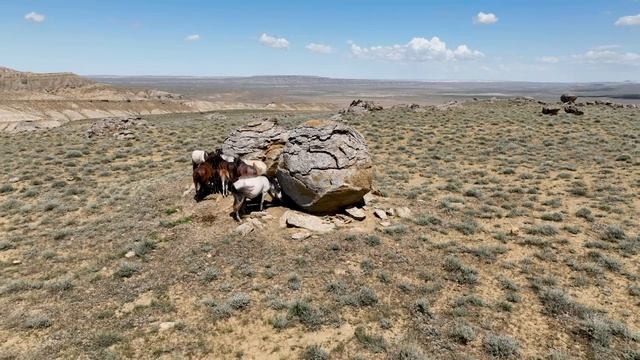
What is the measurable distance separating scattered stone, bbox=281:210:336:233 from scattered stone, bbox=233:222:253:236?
4.10 ft

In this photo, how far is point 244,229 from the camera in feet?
43.1

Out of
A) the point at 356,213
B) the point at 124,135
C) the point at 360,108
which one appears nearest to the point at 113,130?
the point at 124,135

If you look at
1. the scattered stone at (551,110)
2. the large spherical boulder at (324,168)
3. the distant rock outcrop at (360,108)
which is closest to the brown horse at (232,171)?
the large spherical boulder at (324,168)

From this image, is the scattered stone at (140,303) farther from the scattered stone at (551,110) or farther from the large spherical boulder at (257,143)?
the scattered stone at (551,110)

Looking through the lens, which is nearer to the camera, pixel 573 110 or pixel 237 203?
pixel 237 203

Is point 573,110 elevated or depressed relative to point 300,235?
elevated

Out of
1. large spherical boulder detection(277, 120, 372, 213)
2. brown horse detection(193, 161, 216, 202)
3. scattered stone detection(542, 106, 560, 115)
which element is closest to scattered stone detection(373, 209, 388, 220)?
large spherical boulder detection(277, 120, 372, 213)

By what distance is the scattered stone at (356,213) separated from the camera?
46.3 ft

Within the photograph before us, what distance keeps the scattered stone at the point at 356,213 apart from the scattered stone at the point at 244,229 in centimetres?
361

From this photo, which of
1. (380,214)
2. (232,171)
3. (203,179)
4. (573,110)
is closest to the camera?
(380,214)

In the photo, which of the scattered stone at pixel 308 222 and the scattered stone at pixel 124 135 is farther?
the scattered stone at pixel 124 135

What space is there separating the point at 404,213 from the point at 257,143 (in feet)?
23.6

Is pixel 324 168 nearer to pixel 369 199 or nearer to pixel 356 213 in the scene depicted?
pixel 356 213

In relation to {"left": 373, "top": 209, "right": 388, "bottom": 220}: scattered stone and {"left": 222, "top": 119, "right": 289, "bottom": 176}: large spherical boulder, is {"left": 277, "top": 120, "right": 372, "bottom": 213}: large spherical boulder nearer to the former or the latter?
{"left": 373, "top": 209, "right": 388, "bottom": 220}: scattered stone
